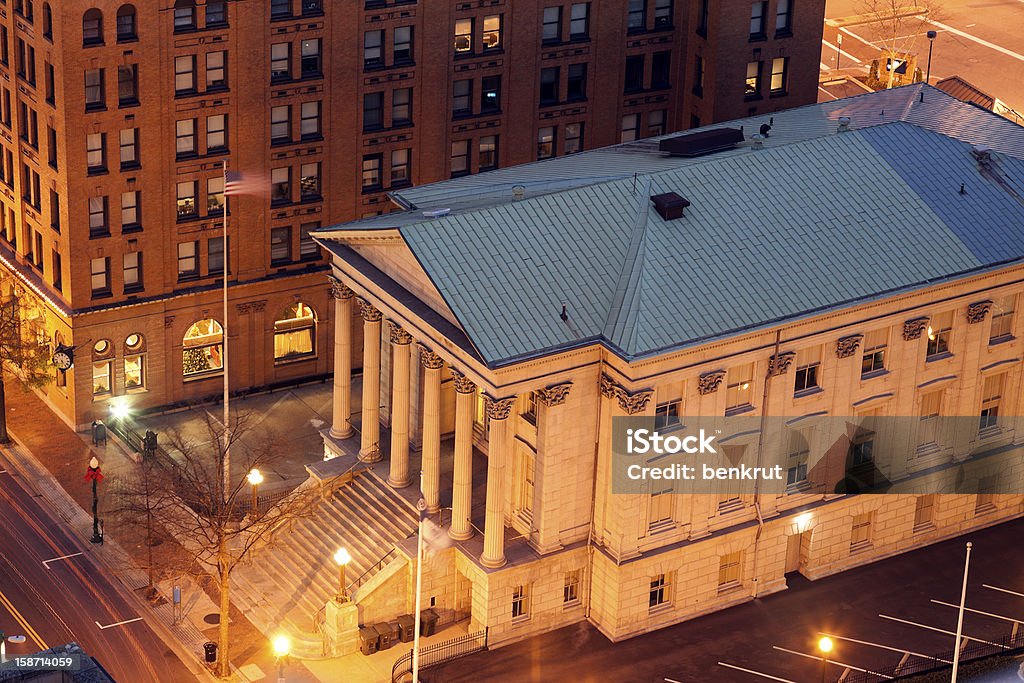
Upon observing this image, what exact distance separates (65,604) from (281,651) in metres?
14.7

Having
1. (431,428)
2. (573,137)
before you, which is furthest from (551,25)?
(431,428)

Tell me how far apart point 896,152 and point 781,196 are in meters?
8.35

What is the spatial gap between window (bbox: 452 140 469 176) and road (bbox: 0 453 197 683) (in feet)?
111

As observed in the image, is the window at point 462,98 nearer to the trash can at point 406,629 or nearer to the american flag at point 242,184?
the american flag at point 242,184

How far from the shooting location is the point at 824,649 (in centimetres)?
10056

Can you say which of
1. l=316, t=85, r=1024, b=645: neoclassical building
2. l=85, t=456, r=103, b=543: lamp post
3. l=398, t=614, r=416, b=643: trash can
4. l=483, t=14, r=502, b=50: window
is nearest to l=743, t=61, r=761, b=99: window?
l=483, t=14, r=502, b=50: window

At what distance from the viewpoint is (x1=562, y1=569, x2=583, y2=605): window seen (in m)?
108

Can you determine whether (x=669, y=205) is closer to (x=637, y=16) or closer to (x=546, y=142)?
(x=546, y=142)

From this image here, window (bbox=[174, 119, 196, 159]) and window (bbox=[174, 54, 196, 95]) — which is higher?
window (bbox=[174, 54, 196, 95])

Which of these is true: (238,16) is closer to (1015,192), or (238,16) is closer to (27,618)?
(27,618)

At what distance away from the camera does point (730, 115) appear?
139625mm

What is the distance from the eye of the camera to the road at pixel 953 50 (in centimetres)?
18738

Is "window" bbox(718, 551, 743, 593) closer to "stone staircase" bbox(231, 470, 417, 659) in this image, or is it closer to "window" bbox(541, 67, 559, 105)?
"stone staircase" bbox(231, 470, 417, 659)

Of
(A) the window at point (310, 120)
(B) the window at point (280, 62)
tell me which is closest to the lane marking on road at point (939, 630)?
(A) the window at point (310, 120)
